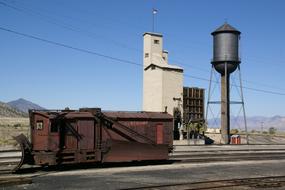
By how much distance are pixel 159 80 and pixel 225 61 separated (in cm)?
1174

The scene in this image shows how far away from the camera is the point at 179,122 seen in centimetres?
4969

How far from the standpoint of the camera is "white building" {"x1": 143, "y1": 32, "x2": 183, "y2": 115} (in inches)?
1966

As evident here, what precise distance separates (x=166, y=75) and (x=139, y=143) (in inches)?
1071

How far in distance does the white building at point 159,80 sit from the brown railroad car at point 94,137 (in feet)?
78.0

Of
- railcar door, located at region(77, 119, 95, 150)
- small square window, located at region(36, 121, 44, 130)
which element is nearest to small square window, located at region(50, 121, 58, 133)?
small square window, located at region(36, 121, 44, 130)

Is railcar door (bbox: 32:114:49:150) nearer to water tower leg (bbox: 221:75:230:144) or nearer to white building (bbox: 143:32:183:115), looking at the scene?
white building (bbox: 143:32:183:115)

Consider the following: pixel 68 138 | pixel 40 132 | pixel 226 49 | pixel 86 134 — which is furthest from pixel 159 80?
pixel 40 132

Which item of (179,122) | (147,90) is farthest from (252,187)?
(147,90)

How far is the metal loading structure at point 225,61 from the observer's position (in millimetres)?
57094

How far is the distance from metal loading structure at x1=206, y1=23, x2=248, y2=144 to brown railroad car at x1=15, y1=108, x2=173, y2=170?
32.8 meters

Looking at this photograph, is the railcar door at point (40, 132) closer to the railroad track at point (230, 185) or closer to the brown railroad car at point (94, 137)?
the brown railroad car at point (94, 137)

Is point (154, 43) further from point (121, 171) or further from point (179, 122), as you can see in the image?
point (121, 171)

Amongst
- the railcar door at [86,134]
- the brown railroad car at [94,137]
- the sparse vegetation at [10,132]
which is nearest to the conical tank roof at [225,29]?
the sparse vegetation at [10,132]

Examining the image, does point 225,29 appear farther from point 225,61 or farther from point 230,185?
point 230,185
